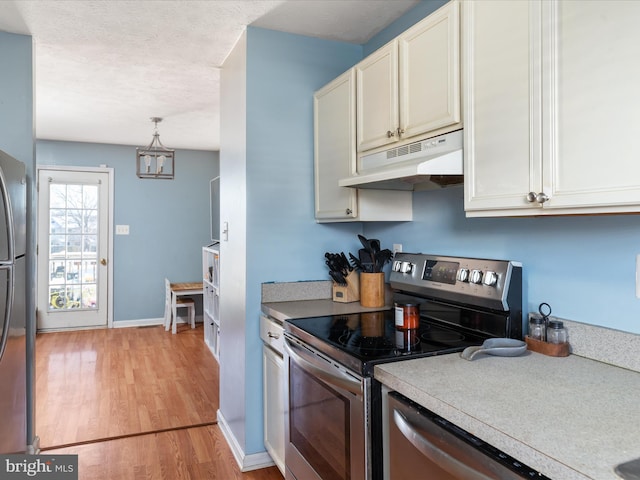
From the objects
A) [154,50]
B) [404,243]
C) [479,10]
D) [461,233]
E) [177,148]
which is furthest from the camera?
[177,148]

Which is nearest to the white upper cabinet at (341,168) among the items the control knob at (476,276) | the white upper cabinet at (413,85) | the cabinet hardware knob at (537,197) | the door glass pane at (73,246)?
the white upper cabinet at (413,85)

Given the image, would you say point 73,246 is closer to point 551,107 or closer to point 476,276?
point 476,276

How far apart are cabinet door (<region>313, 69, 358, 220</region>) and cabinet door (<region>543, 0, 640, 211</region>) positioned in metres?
1.10

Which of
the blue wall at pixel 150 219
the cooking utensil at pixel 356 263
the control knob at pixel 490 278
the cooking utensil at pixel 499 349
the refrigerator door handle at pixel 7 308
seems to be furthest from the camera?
the blue wall at pixel 150 219

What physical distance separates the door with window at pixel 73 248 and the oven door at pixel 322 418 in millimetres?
4649

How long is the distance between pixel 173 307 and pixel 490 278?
4714mm

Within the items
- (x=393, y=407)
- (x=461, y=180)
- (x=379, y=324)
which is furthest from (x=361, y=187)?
(x=393, y=407)

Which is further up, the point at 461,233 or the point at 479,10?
the point at 479,10

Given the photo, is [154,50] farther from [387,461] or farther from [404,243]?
[387,461]

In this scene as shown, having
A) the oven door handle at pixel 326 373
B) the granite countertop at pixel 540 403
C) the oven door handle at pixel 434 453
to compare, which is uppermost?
the granite countertop at pixel 540 403

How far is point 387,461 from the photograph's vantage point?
1.38m

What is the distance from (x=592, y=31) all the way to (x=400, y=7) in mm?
1383

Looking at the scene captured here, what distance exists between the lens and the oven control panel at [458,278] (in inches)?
65.5

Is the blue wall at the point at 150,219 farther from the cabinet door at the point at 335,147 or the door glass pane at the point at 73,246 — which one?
the cabinet door at the point at 335,147
